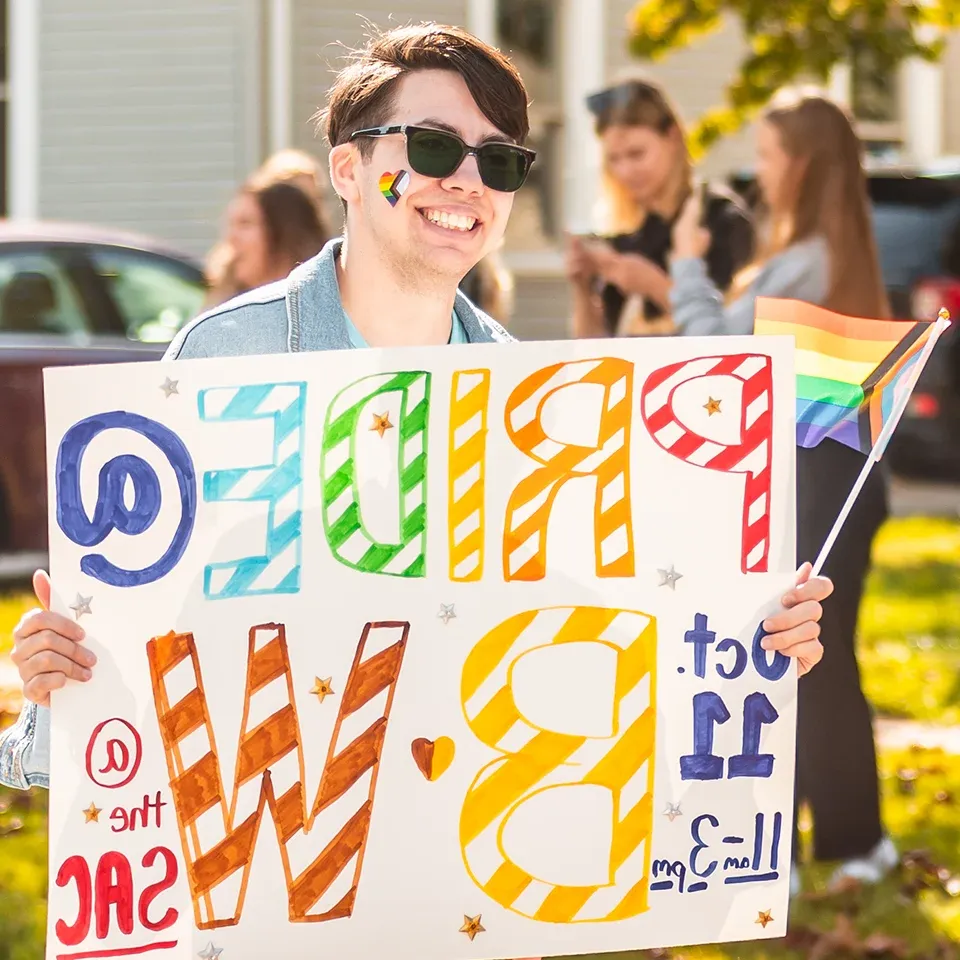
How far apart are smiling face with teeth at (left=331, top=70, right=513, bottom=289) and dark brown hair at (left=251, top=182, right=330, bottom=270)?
318 centimetres

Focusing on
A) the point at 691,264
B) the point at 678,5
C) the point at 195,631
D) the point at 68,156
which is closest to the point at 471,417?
the point at 195,631

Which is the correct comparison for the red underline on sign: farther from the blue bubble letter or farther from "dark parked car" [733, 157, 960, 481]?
"dark parked car" [733, 157, 960, 481]

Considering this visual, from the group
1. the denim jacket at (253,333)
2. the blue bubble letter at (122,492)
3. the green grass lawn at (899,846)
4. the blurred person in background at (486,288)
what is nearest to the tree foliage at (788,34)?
the green grass lawn at (899,846)

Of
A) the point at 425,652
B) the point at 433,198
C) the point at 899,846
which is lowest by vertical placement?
the point at 899,846

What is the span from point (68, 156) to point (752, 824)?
10.4 m

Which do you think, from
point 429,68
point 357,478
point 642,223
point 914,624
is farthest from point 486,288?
point 357,478

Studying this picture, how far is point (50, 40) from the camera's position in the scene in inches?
472

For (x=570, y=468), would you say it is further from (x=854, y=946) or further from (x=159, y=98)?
(x=159, y=98)

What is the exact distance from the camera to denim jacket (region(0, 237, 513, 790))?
2.39 m

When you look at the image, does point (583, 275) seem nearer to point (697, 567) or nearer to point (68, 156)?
point (697, 567)

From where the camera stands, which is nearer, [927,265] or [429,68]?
[429,68]

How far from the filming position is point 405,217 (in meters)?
2.46

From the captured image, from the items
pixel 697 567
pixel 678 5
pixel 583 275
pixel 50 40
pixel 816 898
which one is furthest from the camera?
pixel 50 40

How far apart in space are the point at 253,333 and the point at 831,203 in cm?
256
